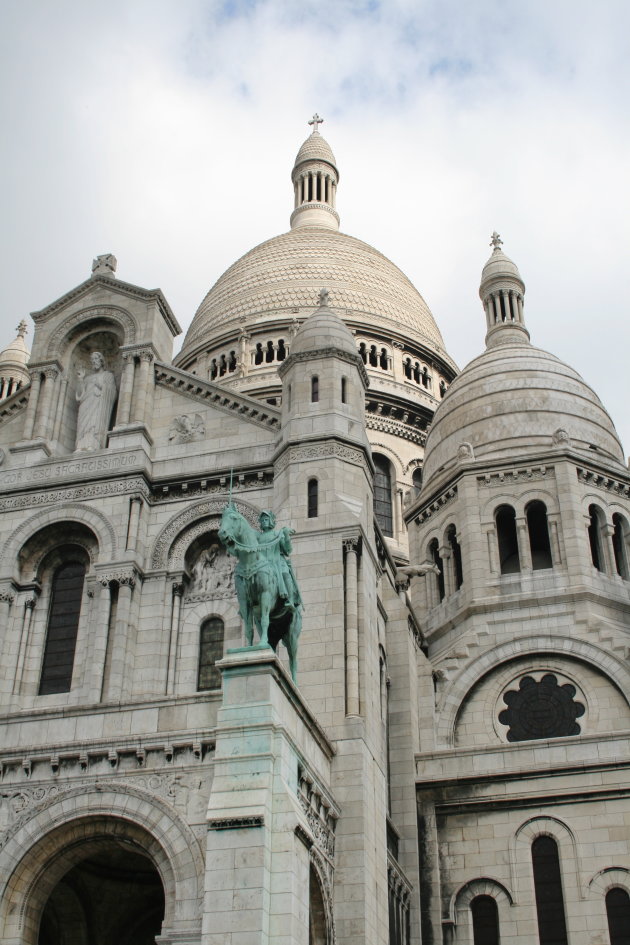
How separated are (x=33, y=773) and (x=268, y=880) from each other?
510 cm

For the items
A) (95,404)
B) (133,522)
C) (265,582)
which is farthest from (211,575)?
(265,582)

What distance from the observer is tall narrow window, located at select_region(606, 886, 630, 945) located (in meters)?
27.5

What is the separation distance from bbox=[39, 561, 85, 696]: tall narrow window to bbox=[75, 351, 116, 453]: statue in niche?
3.52 metres

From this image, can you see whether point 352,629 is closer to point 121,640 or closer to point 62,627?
point 121,640

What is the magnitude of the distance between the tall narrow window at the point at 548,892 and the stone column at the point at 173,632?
926cm

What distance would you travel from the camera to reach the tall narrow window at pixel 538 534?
128 feet

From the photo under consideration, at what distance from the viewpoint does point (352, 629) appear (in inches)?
1030

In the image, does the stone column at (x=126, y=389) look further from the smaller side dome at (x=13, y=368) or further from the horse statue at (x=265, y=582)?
the smaller side dome at (x=13, y=368)

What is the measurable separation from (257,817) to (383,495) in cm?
3065

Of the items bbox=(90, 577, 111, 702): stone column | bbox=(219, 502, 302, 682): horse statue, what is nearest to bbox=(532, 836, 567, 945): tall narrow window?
bbox=(219, 502, 302, 682): horse statue

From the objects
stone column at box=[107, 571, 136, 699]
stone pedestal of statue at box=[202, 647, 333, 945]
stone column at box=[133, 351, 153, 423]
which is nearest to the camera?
stone pedestal of statue at box=[202, 647, 333, 945]

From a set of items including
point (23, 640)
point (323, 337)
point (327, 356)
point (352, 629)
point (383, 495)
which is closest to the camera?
point (352, 629)

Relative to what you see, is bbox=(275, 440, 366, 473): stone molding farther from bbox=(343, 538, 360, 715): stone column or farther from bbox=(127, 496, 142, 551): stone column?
bbox=(127, 496, 142, 551): stone column

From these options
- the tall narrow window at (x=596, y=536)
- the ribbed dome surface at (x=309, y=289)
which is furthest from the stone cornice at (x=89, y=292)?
the ribbed dome surface at (x=309, y=289)
